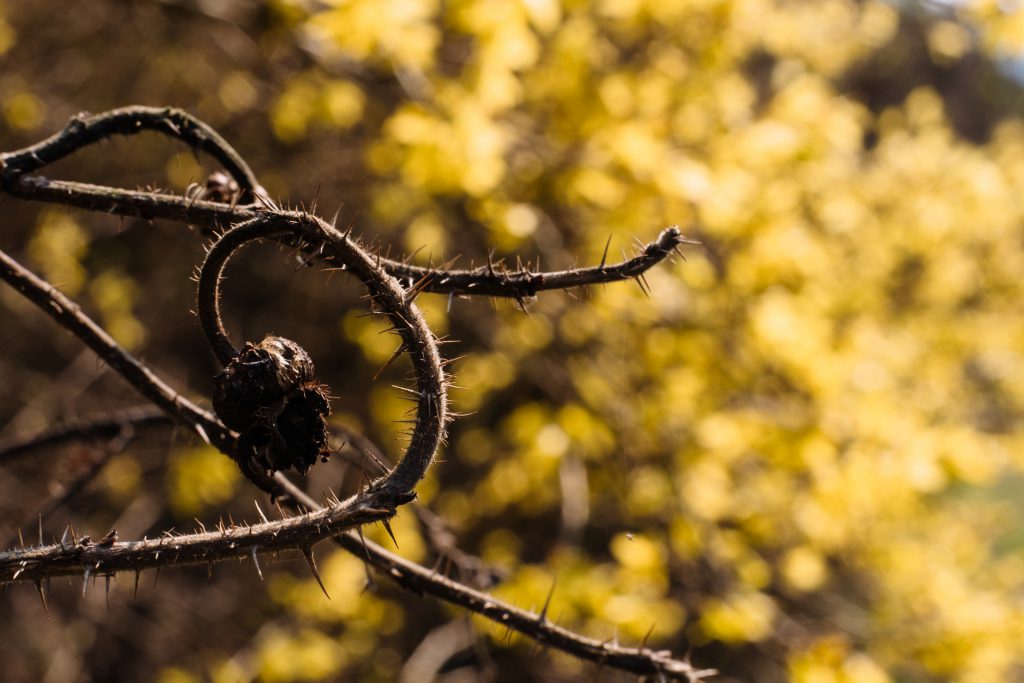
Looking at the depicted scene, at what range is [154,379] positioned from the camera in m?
1.23

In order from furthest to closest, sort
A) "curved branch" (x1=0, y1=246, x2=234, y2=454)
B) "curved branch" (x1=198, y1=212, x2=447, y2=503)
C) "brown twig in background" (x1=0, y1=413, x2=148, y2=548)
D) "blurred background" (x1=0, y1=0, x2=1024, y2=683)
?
"blurred background" (x1=0, y1=0, x2=1024, y2=683)
"brown twig in background" (x1=0, y1=413, x2=148, y2=548)
"curved branch" (x1=0, y1=246, x2=234, y2=454)
"curved branch" (x1=198, y1=212, x2=447, y2=503)

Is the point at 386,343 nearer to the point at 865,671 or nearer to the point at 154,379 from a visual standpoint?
the point at 865,671

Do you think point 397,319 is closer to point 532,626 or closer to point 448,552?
point 532,626

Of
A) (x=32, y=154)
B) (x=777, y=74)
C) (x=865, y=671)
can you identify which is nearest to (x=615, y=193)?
(x=865, y=671)

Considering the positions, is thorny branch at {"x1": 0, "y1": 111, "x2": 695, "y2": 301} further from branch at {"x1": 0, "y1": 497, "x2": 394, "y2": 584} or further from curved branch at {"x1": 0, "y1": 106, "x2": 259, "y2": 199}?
branch at {"x1": 0, "y1": 497, "x2": 394, "y2": 584}

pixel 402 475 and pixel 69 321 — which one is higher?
pixel 69 321

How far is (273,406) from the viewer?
920 mm

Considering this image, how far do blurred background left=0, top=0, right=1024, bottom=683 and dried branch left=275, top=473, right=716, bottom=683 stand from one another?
678 millimetres

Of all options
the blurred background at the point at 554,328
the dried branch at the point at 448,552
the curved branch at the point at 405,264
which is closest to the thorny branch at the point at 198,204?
the curved branch at the point at 405,264

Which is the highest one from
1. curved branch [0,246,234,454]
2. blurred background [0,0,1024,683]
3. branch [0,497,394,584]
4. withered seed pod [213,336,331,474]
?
blurred background [0,0,1024,683]

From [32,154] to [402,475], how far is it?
25.7 inches

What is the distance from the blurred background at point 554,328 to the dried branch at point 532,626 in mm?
678

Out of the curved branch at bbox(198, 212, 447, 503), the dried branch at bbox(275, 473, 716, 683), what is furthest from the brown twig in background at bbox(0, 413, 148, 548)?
the curved branch at bbox(198, 212, 447, 503)

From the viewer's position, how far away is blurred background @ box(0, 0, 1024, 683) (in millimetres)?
3240
